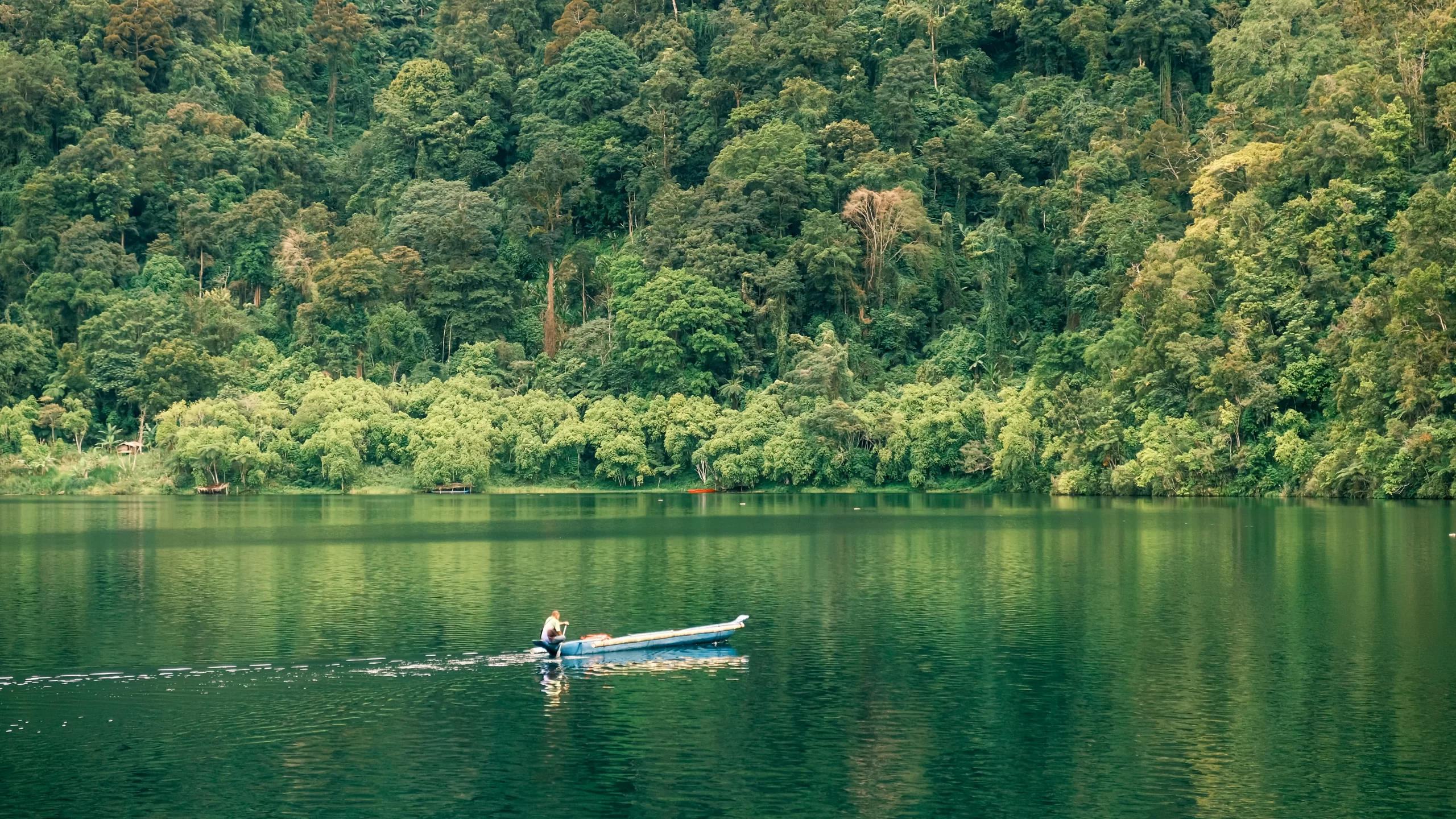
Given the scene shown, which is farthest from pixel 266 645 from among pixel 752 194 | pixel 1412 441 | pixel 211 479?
pixel 752 194

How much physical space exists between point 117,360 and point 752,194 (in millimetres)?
51066

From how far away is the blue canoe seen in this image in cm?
3622

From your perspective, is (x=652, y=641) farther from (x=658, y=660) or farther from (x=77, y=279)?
(x=77, y=279)

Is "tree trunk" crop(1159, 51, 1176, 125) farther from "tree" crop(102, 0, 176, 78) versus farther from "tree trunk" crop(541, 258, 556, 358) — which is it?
"tree" crop(102, 0, 176, 78)

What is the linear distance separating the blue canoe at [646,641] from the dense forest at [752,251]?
54.5 meters

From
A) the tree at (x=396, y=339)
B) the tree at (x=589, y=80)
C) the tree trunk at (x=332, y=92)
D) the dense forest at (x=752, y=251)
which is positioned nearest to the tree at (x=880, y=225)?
the dense forest at (x=752, y=251)

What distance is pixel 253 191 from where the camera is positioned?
139125 mm

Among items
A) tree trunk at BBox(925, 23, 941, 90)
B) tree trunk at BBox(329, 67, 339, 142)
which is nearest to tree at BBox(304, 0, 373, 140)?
tree trunk at BBox(329, 67, 339, 142)

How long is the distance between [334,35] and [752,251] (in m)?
65.3

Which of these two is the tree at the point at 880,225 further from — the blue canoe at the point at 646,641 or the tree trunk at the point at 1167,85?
the blue canoe at the point at 646,641

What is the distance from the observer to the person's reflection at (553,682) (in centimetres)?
3222

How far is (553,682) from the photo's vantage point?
3425 cm

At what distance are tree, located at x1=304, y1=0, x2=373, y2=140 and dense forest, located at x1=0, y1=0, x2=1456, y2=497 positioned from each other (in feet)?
28.1

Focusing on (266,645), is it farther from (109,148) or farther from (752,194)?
(109,148)
